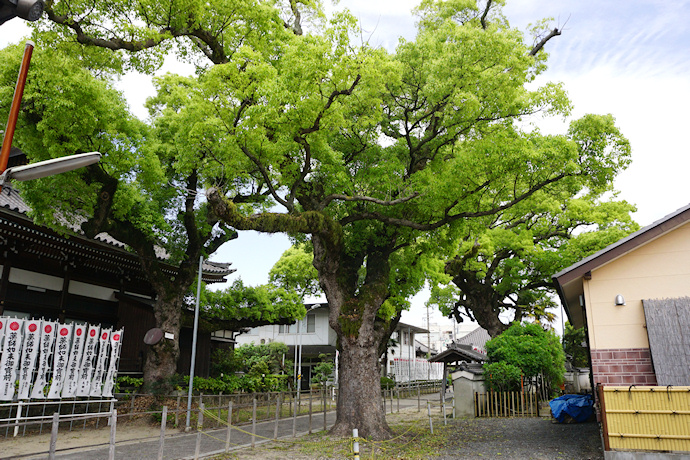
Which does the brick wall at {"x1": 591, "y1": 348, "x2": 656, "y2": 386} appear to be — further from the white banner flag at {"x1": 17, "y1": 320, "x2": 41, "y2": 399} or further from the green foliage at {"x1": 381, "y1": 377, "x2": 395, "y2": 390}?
the green foliage at {"x1": 381, "y1": 377, "x2": 395, "y2": 390}

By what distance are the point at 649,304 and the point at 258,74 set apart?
33.7ft

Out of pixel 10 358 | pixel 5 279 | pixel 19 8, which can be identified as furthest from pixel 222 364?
pixel 19 8

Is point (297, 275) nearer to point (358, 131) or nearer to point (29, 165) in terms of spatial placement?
point (358, 131)

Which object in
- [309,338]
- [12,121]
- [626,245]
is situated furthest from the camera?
[309,338]

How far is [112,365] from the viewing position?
48.1 ft

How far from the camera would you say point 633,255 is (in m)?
10.2

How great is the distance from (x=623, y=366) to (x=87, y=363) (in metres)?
14.6

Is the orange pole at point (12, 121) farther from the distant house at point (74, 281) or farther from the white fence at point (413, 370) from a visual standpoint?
the white fence at point (413, 370)

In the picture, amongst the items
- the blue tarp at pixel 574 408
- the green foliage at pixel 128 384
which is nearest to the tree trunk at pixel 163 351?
the green foliage at pixel 128 384

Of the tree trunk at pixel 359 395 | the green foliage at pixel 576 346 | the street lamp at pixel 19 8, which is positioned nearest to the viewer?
the street lamp at pixel 19 8

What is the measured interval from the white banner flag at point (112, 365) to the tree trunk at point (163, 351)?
3.54 feet

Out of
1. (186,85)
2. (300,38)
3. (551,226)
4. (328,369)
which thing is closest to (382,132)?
(300,38)

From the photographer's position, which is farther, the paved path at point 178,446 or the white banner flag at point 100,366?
the white banner flag at point 100,366

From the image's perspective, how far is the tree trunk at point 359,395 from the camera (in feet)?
42.6
